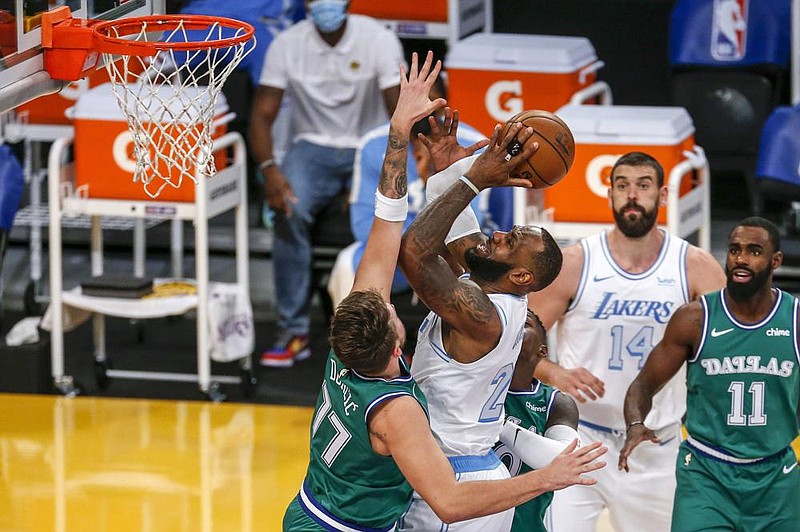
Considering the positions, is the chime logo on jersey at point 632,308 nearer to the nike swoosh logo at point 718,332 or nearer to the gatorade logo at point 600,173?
the nike swoosh logo at point 718,332

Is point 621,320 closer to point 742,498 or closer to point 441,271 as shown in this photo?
point 742,498

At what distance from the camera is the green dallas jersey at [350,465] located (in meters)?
4.38

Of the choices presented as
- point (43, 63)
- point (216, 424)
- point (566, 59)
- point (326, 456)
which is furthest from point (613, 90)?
point (326, 456)

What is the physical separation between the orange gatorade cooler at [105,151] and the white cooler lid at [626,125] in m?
2.03

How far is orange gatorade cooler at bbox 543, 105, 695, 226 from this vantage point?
788 centimetres

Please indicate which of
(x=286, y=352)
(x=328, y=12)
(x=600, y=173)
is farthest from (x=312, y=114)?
(x=600, y=173)

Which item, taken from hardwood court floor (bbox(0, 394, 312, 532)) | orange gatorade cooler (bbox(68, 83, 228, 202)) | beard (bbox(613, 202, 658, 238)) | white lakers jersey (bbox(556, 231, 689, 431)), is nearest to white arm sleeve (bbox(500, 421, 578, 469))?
white lakers jersey (bbox(556, 231, 689, 431))

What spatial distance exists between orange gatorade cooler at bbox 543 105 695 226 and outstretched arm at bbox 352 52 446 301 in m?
3.39

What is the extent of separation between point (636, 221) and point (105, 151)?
3.66 meters

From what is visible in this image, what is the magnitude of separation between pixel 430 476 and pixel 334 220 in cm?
520

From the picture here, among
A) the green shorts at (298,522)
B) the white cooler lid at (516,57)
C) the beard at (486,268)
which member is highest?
the white cooler lid at (516,57)

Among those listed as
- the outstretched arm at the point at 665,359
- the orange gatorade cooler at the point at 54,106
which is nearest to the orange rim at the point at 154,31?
the outstretched arm at the point at 665,359

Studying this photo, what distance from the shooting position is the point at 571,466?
14.0 feet

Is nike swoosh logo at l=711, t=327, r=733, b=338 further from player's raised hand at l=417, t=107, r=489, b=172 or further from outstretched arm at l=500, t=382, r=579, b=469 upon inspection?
player's raised hand at l=417, t=107, r=489, b=172
